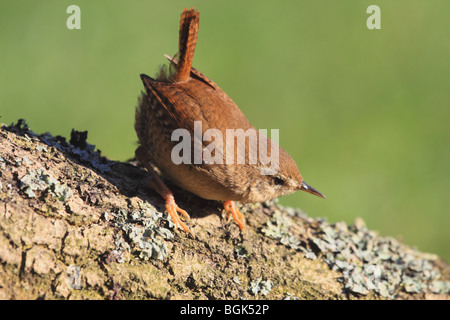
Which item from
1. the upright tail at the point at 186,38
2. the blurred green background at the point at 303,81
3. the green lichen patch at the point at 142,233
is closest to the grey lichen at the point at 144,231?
the green lichen patch at the point at 142,233

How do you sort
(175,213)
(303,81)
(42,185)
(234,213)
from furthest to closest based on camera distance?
(303,81) < (234,213) < (175,213) < (42,185)

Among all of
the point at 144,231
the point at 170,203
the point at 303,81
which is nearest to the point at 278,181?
the point at 170,203

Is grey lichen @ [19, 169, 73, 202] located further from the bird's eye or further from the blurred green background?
the blurred green background

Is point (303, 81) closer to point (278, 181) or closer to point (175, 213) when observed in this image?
point (278, 181)

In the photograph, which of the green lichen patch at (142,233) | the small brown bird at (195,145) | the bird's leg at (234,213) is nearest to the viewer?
the green lichen patch at (142,233)

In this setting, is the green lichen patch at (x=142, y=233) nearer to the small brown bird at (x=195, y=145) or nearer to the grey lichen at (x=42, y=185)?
the small brown bird at (x=195, y=145)
